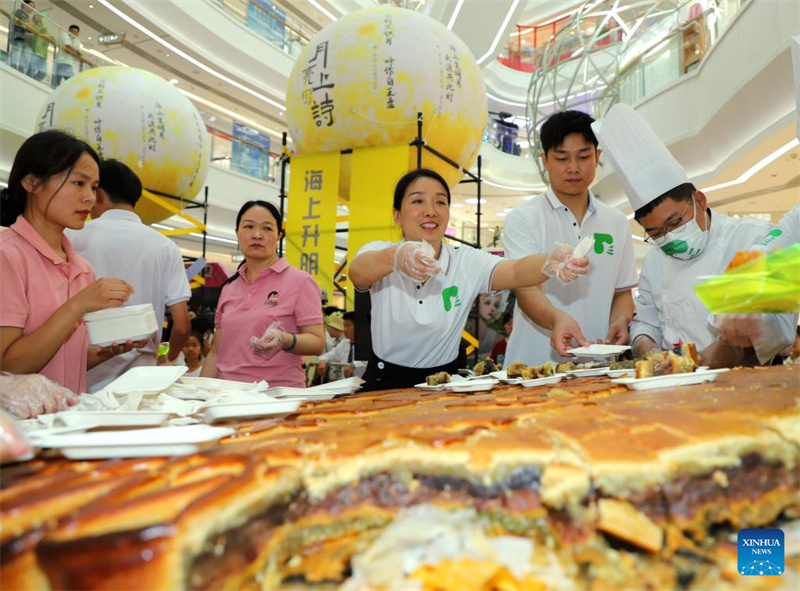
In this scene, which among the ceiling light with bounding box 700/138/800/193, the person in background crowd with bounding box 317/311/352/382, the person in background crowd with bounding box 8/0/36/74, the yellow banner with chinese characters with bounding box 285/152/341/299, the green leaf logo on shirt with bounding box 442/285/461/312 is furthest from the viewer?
the ceiling light with bounding box 700/138/800/193

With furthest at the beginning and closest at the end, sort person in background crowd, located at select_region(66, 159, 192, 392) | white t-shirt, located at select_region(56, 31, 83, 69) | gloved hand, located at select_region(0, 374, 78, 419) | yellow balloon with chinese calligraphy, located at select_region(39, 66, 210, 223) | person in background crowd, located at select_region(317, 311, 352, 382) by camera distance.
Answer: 1. white t-shirt, located at select_region(56, 31, 83, 69)
2. person in background crowd, located at select_region(317, 311, 352, 382)
3. yellow balloon with chinese calligraphy, located at select_region(39, 66, 210, 223)
4. person in background crowd, located at select_region(66, 159, 192, 392)
5. gloved hand, located at select_region(0, 374, 78, 419)

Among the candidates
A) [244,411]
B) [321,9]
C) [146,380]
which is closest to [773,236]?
[244,411]

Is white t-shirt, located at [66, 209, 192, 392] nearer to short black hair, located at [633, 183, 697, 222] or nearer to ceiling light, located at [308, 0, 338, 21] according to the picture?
short black hair, located at [633, 183, 697, 222]

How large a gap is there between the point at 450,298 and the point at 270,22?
36.4ft

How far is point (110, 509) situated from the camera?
37 centimetres

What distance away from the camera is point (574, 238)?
2092 millimetres

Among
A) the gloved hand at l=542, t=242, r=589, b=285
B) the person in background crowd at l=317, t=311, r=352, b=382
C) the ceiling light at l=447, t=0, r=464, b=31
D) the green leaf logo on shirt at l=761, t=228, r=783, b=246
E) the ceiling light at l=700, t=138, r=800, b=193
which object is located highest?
the ceiling light at l=447, t=0, r=464, b=31

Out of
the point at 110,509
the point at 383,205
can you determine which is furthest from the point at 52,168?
the point at 383,205

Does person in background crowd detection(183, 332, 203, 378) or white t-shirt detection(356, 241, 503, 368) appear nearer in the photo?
white t-shirt detection(356, 241, 503, 368)

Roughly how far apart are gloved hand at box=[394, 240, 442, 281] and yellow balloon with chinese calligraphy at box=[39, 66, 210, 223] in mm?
2564

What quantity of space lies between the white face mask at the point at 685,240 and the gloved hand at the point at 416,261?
694 millimetres

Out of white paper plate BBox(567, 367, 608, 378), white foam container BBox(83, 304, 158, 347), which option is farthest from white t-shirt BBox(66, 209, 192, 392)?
white paper plate BBox(567, 367, 608, 378)

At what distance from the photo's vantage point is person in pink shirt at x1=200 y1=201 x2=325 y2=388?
1896mm

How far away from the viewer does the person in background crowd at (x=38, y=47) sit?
227 inches
